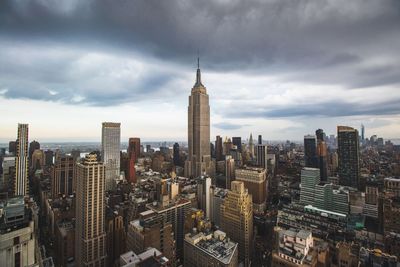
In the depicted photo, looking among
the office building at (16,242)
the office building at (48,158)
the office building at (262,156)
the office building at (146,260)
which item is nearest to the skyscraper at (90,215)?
the office building at (146,260)

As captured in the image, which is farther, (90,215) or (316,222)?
(316,222)

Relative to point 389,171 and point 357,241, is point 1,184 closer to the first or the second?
point 357,241

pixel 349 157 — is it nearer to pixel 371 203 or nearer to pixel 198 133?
pixel 371 203

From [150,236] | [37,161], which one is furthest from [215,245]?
[37,161]

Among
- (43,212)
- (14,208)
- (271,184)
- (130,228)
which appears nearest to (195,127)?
(271,184)

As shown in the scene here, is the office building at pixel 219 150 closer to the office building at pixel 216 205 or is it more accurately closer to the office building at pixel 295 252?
the office building at pixel 216 205

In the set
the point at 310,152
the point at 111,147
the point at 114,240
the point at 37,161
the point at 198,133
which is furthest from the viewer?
the point at 198,133
